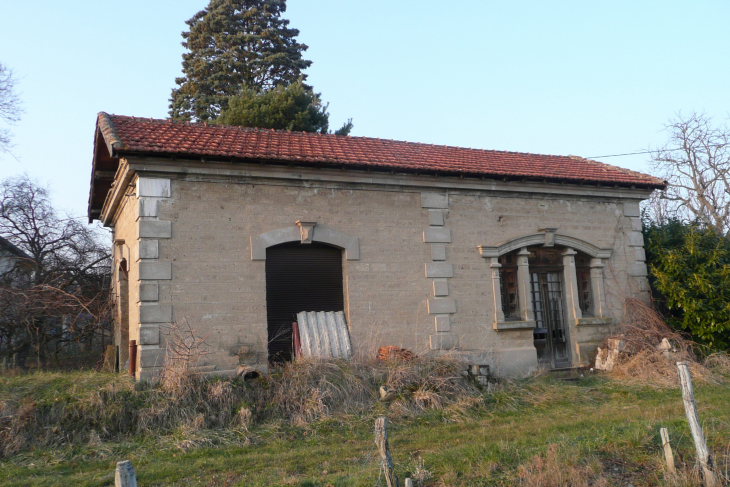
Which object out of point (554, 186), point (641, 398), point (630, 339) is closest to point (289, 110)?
point (554, 186)

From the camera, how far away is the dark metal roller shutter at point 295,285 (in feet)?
31.5

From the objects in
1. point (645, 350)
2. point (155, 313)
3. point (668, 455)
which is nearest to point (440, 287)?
point (645, 350)

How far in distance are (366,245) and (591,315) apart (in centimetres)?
523

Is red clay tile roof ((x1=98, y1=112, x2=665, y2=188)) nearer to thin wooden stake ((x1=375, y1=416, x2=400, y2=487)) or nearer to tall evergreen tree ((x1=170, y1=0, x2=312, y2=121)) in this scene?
thin wooden stake ((x1=375, y1=416, x2=400, y2=487))

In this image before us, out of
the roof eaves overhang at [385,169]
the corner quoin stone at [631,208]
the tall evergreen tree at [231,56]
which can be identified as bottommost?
the corner quoin stone at [631,208]

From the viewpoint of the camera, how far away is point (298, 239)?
9.66m

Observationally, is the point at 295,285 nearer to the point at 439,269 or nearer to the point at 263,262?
the point at 263,262

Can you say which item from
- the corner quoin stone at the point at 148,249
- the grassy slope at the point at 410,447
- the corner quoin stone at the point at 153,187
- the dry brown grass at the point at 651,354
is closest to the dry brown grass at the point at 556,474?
the grassy slope at the point at 410,447

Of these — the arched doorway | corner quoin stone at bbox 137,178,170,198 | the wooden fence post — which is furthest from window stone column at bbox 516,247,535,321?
the wooden fence post

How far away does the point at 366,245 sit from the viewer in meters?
10.1

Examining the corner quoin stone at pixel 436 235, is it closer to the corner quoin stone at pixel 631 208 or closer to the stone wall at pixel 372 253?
the stone wall at pixel 372 253

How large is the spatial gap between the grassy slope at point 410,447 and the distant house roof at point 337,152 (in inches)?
152

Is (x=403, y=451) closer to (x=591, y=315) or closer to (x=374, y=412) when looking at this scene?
(x=374, y=412)

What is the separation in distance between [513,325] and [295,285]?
4224 mm
